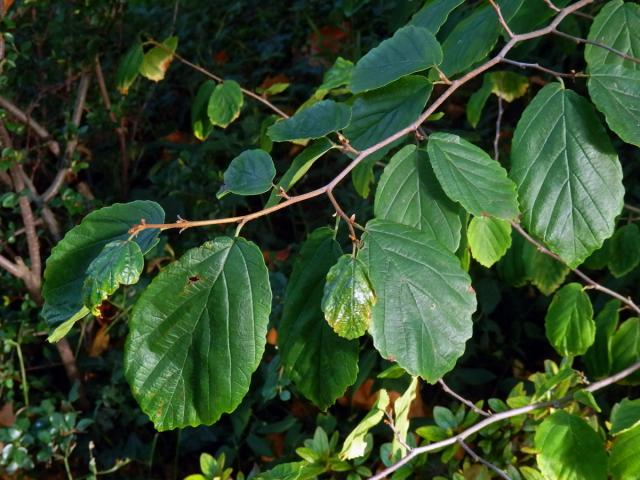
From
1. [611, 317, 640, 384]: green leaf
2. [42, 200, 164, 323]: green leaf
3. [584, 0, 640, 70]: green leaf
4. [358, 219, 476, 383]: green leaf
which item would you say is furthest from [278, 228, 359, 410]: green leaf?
[611, 317, 640, 384]: green leaf

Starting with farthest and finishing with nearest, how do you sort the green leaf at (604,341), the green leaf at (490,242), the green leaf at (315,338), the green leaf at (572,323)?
the green leaf at (604,341) → the green leaf at (572,323) → the green leaf at (490,242) → the green leaf at (315,338)

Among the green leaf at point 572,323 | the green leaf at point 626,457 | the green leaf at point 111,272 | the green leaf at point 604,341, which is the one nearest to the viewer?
the green leaf at point 111,272

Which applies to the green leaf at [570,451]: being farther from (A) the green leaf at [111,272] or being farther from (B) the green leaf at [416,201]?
(A) the green leaf at [111,272]

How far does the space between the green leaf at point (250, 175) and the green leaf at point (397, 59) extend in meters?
0.14

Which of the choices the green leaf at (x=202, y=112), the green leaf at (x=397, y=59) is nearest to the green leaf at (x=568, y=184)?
the green leaf at (x=397, y=59)

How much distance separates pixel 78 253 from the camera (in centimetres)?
76

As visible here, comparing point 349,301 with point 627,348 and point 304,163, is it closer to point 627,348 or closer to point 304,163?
point 304,163

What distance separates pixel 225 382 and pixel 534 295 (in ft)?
5.51

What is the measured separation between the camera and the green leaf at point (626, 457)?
941mm

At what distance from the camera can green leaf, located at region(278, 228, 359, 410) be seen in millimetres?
782

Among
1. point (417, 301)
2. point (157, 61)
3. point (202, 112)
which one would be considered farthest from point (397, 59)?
point (157, 61)

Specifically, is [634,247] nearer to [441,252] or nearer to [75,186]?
[441,252]

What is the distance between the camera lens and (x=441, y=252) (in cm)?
74

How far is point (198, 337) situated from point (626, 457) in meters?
0.60
